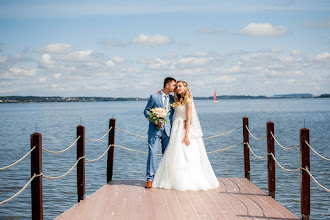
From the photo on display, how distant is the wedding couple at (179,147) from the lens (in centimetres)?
836

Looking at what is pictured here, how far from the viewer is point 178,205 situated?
7.18m

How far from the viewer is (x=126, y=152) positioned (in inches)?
939

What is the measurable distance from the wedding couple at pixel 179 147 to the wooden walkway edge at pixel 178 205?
9.1 inches

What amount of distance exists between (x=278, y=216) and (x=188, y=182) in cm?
225

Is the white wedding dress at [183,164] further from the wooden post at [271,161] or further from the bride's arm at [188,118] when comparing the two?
the wooden post at [271,161]

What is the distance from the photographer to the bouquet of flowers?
332 inches

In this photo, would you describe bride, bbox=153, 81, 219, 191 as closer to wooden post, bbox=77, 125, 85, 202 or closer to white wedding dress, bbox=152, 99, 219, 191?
white wedding dress, bbox=152, 99, 219, 191

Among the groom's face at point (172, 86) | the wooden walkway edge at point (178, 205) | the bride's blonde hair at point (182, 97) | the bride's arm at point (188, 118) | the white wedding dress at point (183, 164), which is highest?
the groom's face at point (172, 86)

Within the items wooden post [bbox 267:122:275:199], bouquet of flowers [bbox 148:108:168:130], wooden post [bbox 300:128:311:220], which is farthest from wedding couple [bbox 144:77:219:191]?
wooden post [bbox 300:128:311:220]

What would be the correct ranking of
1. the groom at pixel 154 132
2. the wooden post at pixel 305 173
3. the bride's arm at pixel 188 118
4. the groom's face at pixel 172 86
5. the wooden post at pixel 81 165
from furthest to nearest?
1. the groom at pixel 154 132
2. the groom's face at pixel 172 86
3. the bride's arm at pixel 188 118
4. the wooden post at pixel 81 165
5. the wooden post at pixel 305 173

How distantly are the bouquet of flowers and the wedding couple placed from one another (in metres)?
0.14

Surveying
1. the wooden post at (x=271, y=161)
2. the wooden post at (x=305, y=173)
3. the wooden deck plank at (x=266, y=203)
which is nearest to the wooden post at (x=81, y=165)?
the wooden deck plank at (x=266, y=203)

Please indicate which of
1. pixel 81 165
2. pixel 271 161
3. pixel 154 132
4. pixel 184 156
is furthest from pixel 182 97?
pixel 81 165

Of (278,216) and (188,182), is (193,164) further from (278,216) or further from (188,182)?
(278,216)
